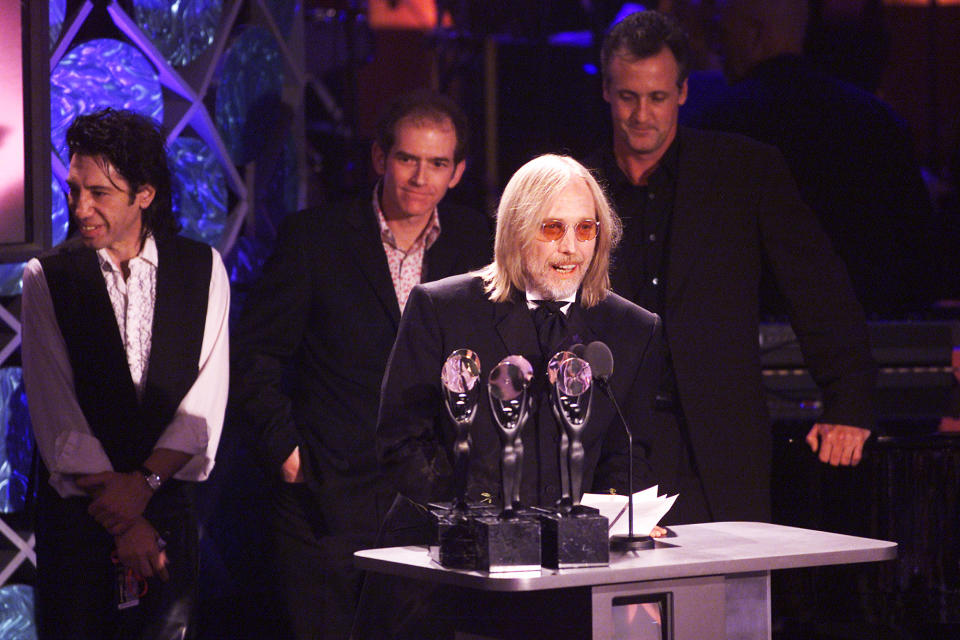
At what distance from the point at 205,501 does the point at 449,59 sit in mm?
3608

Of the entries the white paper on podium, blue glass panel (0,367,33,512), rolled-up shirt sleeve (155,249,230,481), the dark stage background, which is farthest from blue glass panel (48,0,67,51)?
the white paper on podium

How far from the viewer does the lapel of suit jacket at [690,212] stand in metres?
3.81

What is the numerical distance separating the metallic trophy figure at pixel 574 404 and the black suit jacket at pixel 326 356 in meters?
1.36

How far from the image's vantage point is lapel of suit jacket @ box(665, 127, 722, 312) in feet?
12.5

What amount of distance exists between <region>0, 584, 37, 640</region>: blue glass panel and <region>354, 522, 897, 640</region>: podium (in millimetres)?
1652

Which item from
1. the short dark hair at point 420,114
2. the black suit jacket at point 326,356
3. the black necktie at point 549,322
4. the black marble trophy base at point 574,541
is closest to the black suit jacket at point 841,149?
the short dark hair at point 420,114

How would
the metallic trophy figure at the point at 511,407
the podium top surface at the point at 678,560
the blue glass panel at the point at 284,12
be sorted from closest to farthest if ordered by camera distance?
the podium top surface at the point at 678,560 < the metallic trophy figure at the point at 511,407 < the blue glass panel at the point at 284,12

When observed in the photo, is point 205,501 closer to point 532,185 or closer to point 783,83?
point 532,185

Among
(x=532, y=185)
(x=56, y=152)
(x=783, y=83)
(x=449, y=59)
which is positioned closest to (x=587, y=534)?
(x=532, y=185)

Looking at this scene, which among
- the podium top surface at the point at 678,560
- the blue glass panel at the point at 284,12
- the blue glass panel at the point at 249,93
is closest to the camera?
the podium top surface at the point at 678,560

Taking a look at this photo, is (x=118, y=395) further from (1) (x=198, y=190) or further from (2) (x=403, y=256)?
(1) (x=198, y=190)

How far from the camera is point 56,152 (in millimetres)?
3863

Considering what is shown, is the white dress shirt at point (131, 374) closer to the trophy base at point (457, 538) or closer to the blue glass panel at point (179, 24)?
the blue glass panel at point (179, 24)

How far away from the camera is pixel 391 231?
4.05m
